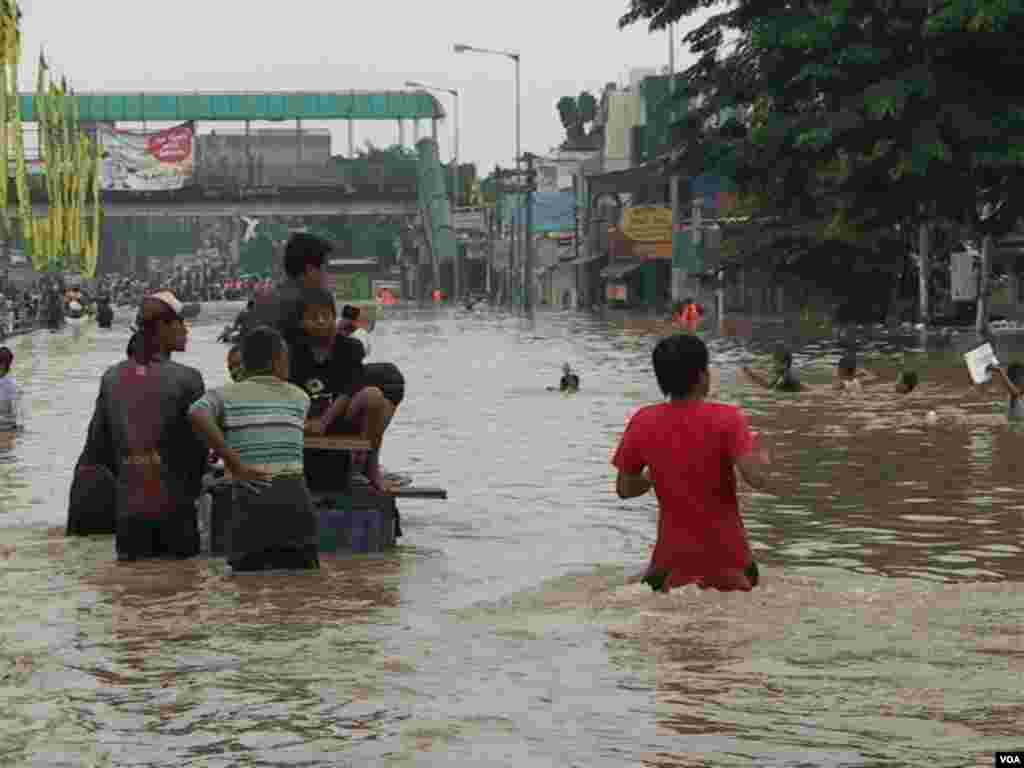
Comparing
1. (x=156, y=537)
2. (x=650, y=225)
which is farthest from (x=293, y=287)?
(x=650, y=225)

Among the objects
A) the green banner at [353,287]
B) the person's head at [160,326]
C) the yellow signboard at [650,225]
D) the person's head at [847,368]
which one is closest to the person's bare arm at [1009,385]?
the person's head at [847,368]

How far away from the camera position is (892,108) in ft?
140

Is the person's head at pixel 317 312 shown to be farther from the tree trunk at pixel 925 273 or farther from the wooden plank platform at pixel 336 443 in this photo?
the tree trunk at pixel 925 273

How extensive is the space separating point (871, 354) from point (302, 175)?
135 meters

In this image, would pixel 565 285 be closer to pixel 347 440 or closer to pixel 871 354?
pixel 871 354

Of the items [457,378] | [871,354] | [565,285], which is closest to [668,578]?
[457,378]

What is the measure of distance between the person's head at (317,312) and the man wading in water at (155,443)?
0.72 metres

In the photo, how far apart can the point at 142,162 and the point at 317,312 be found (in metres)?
145

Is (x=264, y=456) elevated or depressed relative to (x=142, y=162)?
depressed

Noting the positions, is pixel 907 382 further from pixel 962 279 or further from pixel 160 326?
pixel 962 279

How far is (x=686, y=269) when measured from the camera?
367 ft

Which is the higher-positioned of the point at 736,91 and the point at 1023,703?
the point at 736,91

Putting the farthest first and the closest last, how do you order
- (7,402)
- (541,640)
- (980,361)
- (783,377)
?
(783,377) → (7,402) → (980,361) → (541,640)

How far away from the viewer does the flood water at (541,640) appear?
865cm
